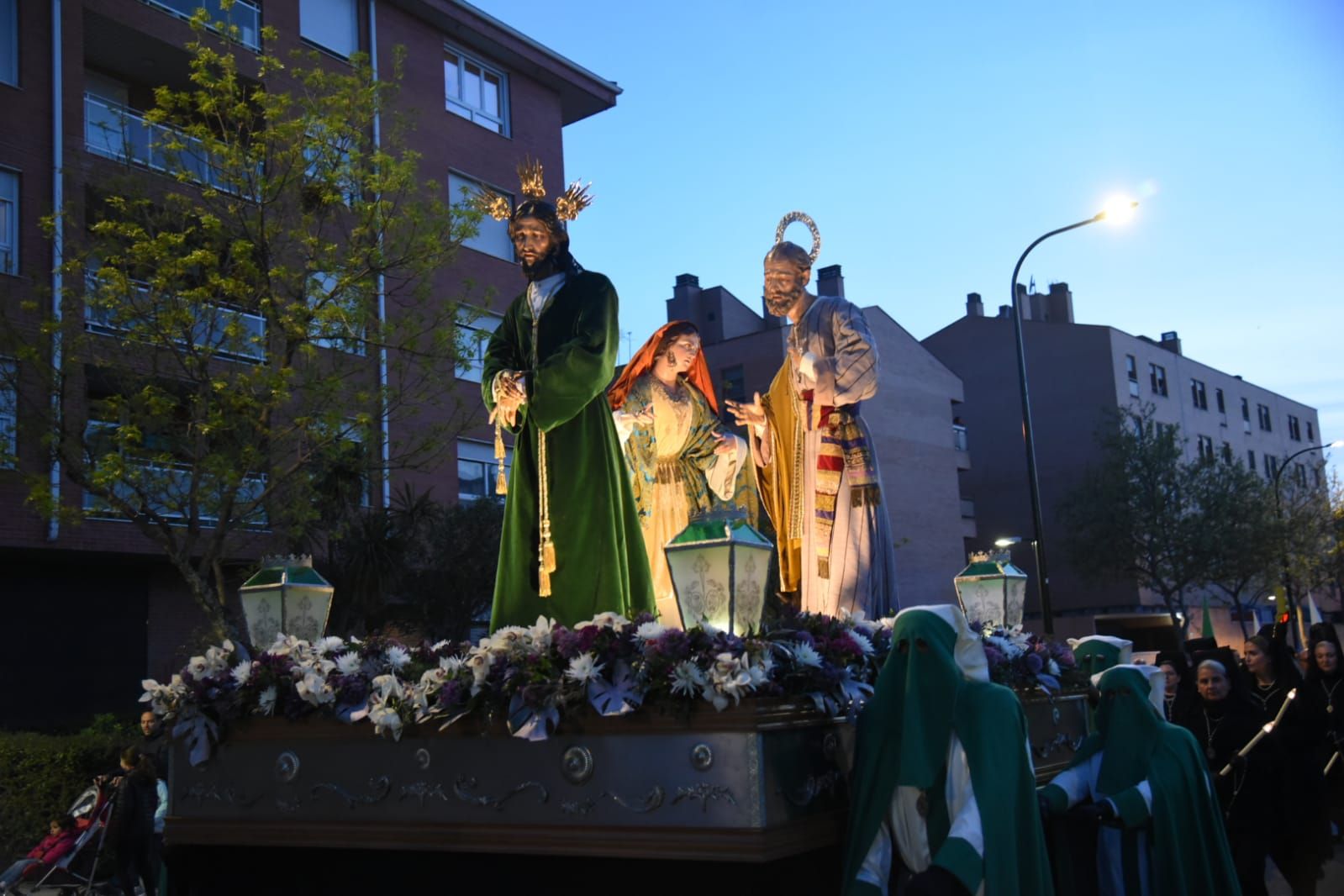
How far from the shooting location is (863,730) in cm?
Answer: 545

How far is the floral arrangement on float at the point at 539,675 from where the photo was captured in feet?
18.0

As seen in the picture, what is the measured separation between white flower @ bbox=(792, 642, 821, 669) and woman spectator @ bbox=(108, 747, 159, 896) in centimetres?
934

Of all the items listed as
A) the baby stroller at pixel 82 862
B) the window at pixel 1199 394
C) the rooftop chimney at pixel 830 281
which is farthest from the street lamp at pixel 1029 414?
the window at pixel 1199 394

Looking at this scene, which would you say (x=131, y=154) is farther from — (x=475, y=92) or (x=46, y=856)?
(x=475, y=92)

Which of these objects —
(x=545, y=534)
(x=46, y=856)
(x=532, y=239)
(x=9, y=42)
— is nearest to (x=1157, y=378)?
(x=9, y=42)

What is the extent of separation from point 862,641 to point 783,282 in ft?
15.2

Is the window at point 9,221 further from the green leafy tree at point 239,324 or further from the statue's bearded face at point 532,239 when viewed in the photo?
the statue's bearded face at point 532,239

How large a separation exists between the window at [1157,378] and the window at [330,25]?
38414 millimetres

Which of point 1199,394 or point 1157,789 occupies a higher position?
point 1199,394

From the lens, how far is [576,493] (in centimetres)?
733

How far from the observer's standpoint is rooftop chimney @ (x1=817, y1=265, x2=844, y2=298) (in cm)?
4581

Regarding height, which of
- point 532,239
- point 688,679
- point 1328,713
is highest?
point 532,239

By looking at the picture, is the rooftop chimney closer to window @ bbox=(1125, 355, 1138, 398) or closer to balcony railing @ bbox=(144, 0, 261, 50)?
window @ bbox=(1125, 355, 1138, 398)

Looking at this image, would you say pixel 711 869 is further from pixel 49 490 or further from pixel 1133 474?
pixel 1133 474
